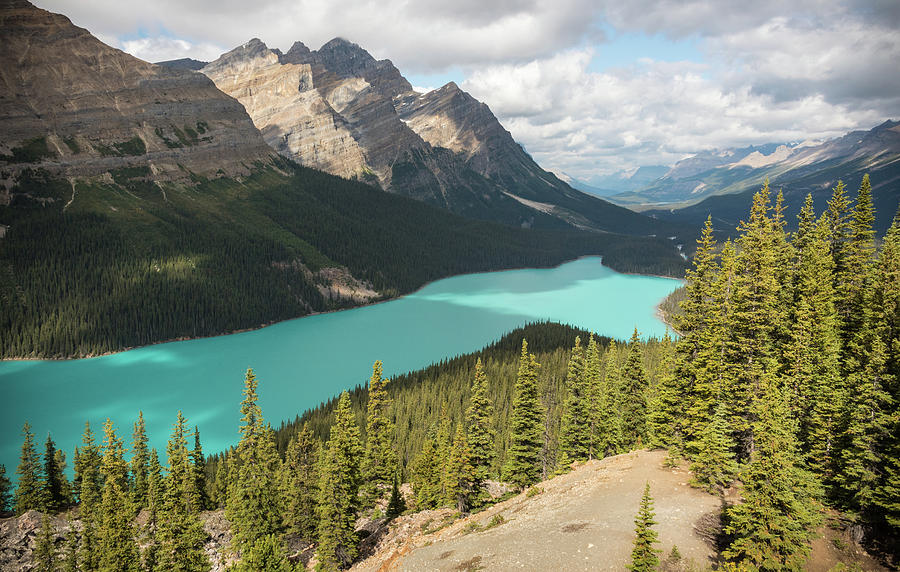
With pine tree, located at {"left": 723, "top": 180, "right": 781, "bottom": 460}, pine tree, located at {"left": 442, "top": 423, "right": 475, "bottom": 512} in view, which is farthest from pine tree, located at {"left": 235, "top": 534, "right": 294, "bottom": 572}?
pine tree, located at {"left": 723, "top": 180, "right": 781, "bottom": 460}

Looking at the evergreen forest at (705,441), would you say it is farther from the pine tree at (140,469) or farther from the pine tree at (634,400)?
the pine tree at (140,469)

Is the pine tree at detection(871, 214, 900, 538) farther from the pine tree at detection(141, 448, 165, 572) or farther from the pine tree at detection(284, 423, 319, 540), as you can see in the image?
the pine tree at detection(141, 448, 165, 572)

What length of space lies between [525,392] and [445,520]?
1275 cm

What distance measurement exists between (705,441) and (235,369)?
10504cm

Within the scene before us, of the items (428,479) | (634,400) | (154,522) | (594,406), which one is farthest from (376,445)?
(634,400)

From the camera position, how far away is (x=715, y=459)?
28.0 metres

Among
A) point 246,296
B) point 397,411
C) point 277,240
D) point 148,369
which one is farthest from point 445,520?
point 277,240

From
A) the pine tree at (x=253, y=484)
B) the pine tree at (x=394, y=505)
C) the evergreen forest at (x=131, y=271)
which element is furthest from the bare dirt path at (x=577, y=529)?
the evergreen forest at (x=131, y=271)

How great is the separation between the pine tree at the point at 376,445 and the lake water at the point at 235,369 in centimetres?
3759

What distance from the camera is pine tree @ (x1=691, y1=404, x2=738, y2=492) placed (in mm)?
27609

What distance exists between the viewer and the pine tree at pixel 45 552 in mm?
43188

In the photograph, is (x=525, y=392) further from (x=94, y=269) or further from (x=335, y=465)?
(x=94, y=269)

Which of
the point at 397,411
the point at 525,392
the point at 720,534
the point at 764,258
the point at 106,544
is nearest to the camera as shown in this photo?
the point at 720,534

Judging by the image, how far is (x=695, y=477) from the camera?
29.8m
